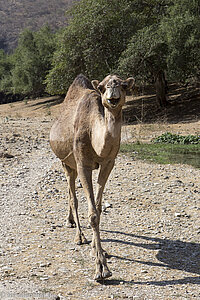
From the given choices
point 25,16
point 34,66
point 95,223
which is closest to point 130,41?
point 95,223

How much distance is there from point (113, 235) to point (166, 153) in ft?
20.9

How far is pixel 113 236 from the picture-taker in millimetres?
5992

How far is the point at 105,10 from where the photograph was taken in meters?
21.8

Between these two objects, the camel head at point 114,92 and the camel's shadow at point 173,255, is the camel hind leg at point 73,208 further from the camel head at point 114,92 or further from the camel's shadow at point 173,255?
the camel head at point 114,92

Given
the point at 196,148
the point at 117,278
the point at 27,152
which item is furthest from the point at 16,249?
the point at 196,148

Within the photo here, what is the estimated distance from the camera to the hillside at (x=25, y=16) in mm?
85188

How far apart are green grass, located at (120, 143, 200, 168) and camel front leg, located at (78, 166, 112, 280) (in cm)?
595

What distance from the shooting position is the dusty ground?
171 inches

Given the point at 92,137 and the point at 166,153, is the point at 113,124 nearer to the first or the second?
the point at 92,137

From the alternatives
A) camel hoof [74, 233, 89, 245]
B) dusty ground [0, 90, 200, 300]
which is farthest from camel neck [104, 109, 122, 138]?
camel hoof [74, 233, 89, 245]

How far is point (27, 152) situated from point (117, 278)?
8465 mm

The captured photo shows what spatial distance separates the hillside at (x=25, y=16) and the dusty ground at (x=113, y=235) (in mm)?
76188

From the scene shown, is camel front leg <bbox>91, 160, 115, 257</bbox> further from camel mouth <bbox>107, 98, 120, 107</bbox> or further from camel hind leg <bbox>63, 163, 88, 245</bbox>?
camel mouth <bbox>107, 98, 120, 107</bbox>

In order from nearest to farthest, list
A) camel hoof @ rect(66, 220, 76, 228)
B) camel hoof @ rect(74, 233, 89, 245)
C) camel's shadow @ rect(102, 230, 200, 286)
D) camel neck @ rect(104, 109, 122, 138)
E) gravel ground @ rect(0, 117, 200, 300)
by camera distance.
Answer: camel neck @ rect(104, 109, 122, 138) < gravel ground @ rect(0, 117, 200, 300) < camel's shadow @ rect(102, 230, 200, 286) < camel hoof @ rect(74, 233, 89, 245) < camel hoof @ rect(66, 220, 76, 228)
